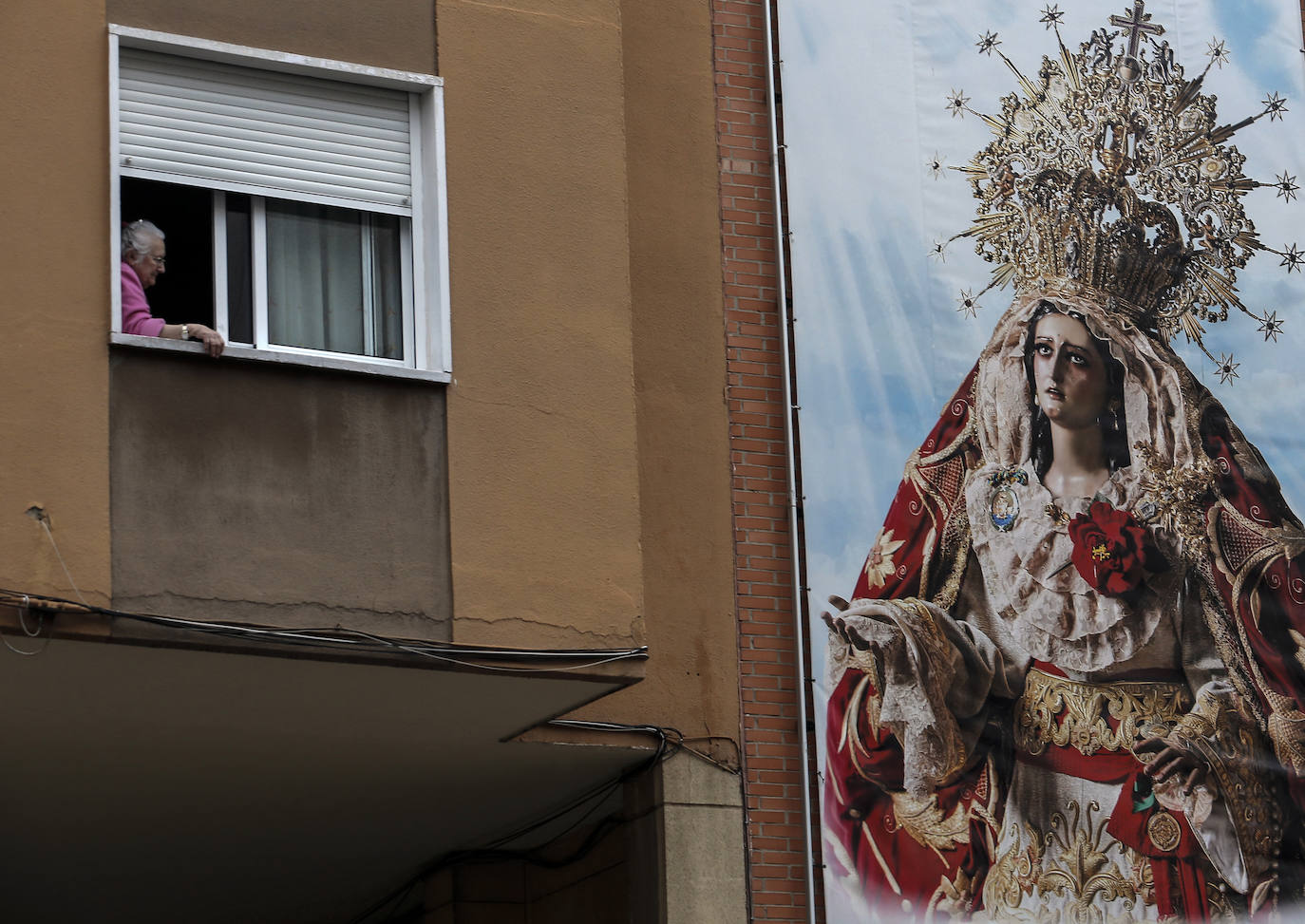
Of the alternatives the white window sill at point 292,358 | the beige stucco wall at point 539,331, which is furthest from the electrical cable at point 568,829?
the white window sill at point 292,358

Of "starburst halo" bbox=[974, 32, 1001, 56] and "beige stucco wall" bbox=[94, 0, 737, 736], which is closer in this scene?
"beige stucco wall" bbox=[94, 0, 737, 736]

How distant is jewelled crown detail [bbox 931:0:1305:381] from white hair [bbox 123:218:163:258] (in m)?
5.11

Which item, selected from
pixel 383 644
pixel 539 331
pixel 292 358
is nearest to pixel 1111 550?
pixel 539 331

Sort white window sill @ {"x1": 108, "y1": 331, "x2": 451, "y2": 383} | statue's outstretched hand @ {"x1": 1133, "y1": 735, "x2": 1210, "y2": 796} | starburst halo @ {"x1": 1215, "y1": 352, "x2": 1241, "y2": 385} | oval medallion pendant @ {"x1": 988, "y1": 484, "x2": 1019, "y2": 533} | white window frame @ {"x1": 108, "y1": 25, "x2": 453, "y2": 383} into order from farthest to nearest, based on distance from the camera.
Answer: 1. starburst halo @ {"x1": 1215, "y1": 352, "x2": 1241, "y2": 385}
2. oval medallion pendant @ {"x1": 988, "y1": 484, "x2": 1019, "y2": 533}
3. statue's outstretched hand @ {"x1": 1133, "y1": 735, "x2": 1210, "y2": 796}
4. white window frame @ {"x1": 108, "y1": 25, "x2": 453, "y2": 383}
5. white window sill @ {"x1": 108, "y1": 331, "x2": 451, "y2": 383}

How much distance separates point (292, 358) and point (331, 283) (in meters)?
0.71

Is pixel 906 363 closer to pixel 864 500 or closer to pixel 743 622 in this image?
pixel 864 500

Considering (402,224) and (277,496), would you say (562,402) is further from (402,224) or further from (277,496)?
(277,496)

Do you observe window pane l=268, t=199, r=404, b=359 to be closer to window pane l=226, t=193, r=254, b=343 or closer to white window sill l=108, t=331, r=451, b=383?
window pane l=226, t=193, r=254, b=343

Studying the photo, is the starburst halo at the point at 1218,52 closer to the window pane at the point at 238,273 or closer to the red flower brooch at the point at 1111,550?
the red flower brooch at the point at 1111,550

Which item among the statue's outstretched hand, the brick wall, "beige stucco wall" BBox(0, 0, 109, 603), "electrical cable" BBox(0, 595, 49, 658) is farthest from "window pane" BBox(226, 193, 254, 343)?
the statue's outstretched hand

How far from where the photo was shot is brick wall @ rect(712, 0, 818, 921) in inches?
439

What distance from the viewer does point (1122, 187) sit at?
42.3ft

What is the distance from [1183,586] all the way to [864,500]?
2.07 metres

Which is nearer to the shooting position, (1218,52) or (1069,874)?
(1069,874)
